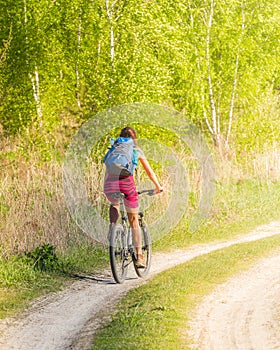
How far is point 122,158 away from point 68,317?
2.34 m

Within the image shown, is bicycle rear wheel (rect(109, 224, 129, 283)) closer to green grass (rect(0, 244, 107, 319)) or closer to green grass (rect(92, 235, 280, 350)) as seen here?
green grass (rect(92, 235, 280, 350))

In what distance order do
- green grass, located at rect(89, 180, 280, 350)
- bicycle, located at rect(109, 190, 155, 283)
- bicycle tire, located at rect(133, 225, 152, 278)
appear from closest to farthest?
green grass, located at rect(89, 180, 280, 350) → bicycle, located at rect(109, 190, 155, 283) → bicycle tire, located at rect(133, 225, 152, 278)

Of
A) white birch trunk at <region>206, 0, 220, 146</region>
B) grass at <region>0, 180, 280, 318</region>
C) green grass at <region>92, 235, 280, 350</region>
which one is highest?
white birch trunk at <region>206, 0, 220, 146</region>

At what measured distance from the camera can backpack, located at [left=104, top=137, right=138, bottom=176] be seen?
11500 millimetres

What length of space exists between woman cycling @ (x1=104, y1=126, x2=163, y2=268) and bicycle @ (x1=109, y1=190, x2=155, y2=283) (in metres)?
0.07

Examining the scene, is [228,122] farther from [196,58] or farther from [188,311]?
[188,311]

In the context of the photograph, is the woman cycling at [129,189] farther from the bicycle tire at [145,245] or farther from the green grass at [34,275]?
the green grass at [34,275]

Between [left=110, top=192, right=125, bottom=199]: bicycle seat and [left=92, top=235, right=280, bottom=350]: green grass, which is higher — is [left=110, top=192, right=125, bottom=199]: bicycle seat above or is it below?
above

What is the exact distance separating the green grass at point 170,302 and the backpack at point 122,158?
5.38 ft

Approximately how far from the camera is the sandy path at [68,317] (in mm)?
9312

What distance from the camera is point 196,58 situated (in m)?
23.4

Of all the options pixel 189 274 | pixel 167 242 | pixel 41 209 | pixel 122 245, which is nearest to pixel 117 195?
pixel 122 245

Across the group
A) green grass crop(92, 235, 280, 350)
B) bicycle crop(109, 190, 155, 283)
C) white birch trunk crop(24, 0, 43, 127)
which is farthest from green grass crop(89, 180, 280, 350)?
white birch trunk crop(24, 0, 43, 127)

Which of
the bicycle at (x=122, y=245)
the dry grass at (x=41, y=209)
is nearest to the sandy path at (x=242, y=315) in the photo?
the bicycle at (x=122, y=245)
